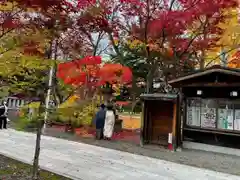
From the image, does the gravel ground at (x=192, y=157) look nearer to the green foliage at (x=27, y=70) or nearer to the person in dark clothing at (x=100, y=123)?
the person in dark clothing at (x=100, y=123)

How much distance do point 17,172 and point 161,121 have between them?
670 cm

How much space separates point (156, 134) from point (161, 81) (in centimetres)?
558

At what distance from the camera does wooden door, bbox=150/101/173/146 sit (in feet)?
36.0

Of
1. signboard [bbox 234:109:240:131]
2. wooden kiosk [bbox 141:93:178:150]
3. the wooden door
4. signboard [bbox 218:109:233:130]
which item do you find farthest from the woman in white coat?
signboard [bbox 234:109:240:131]

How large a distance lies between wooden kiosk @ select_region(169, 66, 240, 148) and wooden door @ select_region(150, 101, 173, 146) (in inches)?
25.5

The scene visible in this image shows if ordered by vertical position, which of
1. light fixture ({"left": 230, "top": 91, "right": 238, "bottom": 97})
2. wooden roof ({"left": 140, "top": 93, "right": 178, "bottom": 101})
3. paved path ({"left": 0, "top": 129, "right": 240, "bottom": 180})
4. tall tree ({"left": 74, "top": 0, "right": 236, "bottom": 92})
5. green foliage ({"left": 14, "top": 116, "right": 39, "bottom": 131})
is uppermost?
tall tree ({"left": 74, "top": 0, "right": 236, "bottom": 92})

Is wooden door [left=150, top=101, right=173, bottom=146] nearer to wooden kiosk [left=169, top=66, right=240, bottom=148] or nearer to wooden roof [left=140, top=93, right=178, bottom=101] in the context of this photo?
wooden kiosk [left=169, top=66, right=240, bottom=148]

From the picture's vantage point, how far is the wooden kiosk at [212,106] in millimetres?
9875

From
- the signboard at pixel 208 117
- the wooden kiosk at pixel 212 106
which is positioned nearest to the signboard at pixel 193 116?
the wooden kiosk at pixel 212 106

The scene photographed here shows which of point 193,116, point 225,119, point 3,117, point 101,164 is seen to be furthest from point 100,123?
point 3,117

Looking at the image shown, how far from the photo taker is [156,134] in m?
11.2

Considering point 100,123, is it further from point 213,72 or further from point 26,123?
point 26,123

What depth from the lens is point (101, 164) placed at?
7.35 m

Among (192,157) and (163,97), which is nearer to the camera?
(192,157)
